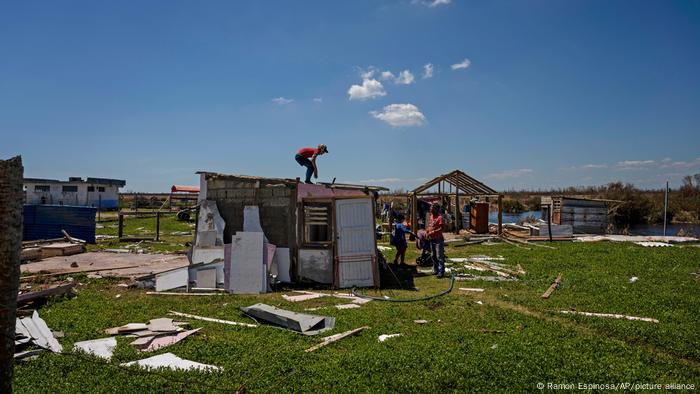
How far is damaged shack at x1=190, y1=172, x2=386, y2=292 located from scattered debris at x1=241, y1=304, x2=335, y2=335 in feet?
12.0

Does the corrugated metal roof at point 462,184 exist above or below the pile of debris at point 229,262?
above

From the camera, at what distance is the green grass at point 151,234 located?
743 inches

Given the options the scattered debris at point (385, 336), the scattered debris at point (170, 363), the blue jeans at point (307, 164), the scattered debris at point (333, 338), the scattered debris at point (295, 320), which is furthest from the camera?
the blue jeans at point (307, 164)

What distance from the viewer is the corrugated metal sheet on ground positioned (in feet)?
65.9

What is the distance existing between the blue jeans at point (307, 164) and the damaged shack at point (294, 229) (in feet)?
→ 3.31

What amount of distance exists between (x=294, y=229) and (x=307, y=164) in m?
2.47

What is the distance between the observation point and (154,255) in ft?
54.9

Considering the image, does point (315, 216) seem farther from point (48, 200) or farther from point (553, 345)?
point (48, 200)

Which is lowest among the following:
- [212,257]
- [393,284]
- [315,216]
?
[393,284]

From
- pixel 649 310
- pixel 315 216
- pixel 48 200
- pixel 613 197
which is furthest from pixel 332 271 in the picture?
pixel 48 200

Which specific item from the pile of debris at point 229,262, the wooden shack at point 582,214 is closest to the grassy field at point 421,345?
the pile of debris at point 229,262

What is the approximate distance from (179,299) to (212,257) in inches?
84.4

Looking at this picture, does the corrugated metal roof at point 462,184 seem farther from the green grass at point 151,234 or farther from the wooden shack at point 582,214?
the green grass at point 151,234

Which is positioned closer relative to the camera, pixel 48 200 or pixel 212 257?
pixel 212 257
